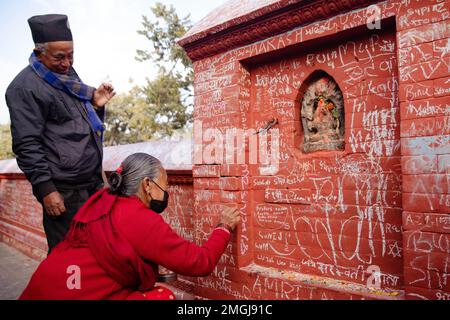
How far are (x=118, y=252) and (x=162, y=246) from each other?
243 millimetres

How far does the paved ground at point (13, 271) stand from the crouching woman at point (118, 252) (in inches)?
130

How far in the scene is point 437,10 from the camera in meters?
2.22

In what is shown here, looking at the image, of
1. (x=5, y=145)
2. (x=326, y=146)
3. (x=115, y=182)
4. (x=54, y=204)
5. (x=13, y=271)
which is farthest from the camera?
(x=5, y=145)

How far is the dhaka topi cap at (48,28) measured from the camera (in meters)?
2.39

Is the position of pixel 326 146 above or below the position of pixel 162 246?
above

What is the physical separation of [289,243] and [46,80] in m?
2.42

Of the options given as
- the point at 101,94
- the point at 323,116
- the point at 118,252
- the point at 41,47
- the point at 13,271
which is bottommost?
the point at 13,271

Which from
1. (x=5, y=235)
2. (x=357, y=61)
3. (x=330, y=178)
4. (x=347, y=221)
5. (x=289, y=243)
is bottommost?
(x=5, y=235)

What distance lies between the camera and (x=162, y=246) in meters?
1.92

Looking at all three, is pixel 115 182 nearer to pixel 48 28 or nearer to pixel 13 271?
pixel 48 28

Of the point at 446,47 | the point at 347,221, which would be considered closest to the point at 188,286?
the point at 347,221

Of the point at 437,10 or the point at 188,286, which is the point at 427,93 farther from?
the point at 188,286

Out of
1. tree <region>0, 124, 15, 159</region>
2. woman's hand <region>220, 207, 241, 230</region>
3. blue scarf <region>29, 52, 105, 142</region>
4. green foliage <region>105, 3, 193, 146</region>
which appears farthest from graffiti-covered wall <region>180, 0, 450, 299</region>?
tree <region>0, 124, 15, 159</region>

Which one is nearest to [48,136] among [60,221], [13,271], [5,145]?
[60,221]
